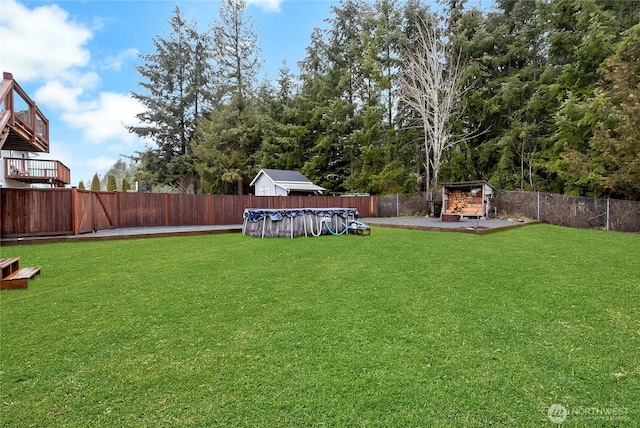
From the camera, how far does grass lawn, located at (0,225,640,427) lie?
1757 mm

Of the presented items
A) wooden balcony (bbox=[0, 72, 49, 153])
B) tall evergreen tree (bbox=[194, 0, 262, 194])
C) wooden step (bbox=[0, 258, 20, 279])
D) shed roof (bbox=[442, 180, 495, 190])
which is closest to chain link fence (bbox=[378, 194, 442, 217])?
shed roof (bbox=[442, 180, 495, 190])

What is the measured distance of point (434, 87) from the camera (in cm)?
1728

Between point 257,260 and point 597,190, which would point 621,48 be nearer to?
point 597,190

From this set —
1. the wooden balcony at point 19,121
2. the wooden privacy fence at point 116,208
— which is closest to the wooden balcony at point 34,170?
the wooden balcony at point 19,121

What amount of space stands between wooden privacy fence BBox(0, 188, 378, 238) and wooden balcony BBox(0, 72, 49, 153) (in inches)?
66.0

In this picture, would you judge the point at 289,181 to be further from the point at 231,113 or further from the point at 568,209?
the point at 568,209

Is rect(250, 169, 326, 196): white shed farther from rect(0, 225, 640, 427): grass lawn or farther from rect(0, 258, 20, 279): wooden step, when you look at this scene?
rect(0, 258, 20, 279): wooden step

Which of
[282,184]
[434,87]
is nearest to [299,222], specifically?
[282,184]

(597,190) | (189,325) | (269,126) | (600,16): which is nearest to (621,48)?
(600,16)

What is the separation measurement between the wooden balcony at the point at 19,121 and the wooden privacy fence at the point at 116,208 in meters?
1.68

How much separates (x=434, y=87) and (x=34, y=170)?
2054cm

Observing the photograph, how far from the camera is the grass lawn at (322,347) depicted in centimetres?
176

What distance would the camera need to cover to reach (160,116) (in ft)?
79.6

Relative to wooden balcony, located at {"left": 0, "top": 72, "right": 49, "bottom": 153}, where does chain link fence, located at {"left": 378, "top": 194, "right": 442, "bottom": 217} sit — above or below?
below
